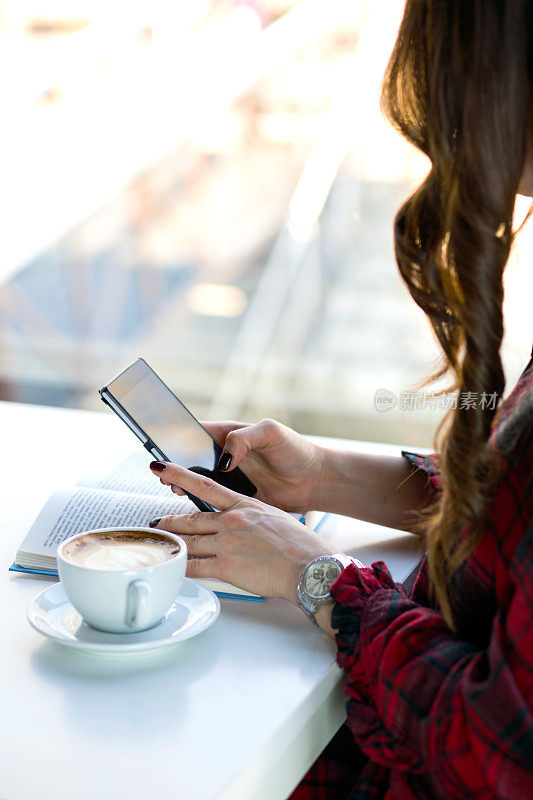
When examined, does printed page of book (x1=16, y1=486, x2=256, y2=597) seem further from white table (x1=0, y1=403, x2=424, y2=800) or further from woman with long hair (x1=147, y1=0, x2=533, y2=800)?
woman with long hair (x1=147, y1=0, x2=533, y2=800)

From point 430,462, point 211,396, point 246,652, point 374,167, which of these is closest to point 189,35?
point 374,167

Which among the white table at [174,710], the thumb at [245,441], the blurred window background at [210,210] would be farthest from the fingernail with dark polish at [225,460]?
the blurred window background at [210,210]

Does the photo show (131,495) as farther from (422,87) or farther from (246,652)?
(422,87)

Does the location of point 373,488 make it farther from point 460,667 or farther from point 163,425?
point 460,667

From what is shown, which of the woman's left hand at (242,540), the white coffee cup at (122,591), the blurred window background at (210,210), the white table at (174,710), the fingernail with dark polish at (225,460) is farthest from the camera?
the blurred window background at (210,210)

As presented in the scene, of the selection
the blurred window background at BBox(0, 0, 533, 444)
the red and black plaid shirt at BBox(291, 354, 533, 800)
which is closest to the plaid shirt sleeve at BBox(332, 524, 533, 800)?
the red and black plaid shirt at BBox(291, 354, 533, 800)

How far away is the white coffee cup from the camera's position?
2.20 ft

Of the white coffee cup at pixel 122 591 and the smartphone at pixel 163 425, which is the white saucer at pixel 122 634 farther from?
Result: the smartphone at pixel 163 425

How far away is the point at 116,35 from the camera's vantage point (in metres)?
3.38

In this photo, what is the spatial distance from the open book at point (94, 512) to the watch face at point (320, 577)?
0.08 metres

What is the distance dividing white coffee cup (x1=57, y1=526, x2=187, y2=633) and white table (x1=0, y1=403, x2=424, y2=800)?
0.04 m

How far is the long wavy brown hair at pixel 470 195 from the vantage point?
64 centimetres

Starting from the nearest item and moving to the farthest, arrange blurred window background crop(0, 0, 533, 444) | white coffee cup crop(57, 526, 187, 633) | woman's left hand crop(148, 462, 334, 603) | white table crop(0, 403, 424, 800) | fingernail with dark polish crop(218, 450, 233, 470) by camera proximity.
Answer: white table crop(0, 403, 424, 800) → white coffee cup crop(57, 526, 187, 633) → woman's left hand crop(148, 462, 334, 603) → fingernail with dark polish crop(218, 450, 233, 470) → blurred window background crop(0, 0, 533, 444)

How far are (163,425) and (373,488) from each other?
0.99ft
